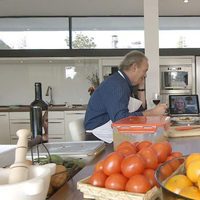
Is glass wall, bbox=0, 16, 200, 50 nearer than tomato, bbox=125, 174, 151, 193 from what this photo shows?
No

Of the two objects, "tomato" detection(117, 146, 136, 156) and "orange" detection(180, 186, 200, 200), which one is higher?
"tomato" detection(117, 146, 136, 156)

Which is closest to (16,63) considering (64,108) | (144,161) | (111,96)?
(64,108)

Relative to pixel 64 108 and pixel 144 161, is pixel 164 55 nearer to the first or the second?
pixel 64 108

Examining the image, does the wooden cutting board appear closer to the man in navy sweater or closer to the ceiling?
the man in navy sweater

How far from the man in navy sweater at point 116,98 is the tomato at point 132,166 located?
1014mm

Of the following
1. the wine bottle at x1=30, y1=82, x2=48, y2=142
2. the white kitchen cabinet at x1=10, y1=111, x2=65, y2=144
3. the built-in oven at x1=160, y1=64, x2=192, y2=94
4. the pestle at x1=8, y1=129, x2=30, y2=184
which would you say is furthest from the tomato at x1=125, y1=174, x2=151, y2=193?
the built-in oven at x1=160, y1=64, x2=192, y2=94

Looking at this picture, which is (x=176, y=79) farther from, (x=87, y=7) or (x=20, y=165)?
(x=20, y=165)

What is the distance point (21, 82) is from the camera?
5.11m

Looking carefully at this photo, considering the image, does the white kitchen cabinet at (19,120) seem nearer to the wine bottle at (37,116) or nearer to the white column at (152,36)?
the white column at (152,36)

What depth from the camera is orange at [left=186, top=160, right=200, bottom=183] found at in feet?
2.07

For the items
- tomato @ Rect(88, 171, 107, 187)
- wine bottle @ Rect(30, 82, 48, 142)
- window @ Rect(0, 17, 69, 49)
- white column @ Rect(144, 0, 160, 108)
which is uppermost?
window @ Rect(0, 17, 69, 49)

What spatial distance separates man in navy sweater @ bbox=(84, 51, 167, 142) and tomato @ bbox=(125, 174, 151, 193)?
3.42 ft

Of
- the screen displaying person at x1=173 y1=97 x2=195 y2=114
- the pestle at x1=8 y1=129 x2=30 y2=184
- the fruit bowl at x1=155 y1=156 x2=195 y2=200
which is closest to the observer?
the fruit bowl at x1=155 y1=156 x2=195 y2=200

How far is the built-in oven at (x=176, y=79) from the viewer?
4.55 meters
